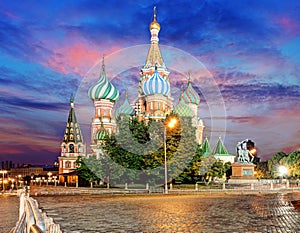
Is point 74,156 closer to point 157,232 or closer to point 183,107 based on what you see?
point 183,107

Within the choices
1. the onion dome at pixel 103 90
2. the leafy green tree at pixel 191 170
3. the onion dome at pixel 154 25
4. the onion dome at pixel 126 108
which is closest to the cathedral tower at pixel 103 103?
the onion dome at pixel 103 90

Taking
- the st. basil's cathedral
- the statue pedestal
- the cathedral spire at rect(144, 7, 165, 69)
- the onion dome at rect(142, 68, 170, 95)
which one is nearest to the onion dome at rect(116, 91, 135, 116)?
the st. basil's cathedral

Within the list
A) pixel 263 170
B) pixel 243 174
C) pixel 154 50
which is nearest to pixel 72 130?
pixel 154 50

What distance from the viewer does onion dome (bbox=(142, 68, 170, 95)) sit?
64.4m

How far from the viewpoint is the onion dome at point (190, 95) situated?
278 feet

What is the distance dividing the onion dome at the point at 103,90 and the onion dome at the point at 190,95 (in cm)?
1637

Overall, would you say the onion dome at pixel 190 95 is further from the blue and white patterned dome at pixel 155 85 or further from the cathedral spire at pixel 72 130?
the cathedral spire at pixel 72 130

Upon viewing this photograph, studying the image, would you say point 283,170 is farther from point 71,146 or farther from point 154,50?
point 71,146

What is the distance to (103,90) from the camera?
81.7 m

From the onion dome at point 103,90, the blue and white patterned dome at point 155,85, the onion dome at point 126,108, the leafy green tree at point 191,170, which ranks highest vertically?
the onion dome at point 103,90

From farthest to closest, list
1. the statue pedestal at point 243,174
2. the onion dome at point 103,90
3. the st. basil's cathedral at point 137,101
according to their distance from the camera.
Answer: the onion dome at point 103,90
the st. basil's cathedral at point 137,101
the statue pedestal at point 243,174

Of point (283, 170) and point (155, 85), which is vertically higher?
point (155, 85)

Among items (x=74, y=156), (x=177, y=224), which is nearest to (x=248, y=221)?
(x=177, y=224)

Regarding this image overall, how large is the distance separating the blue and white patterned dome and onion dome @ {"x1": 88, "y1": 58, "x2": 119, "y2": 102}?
18.7 meters
